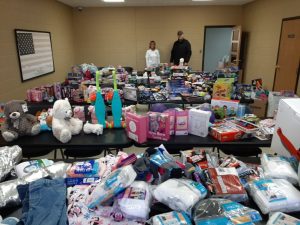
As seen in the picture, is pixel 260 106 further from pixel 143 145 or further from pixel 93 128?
pixel 93 128

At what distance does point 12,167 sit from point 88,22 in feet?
22.1

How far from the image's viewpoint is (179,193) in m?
0.98

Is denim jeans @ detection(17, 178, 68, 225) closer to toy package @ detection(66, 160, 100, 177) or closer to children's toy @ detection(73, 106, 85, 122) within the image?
toy package @ detection(66, 160, 100, 177)

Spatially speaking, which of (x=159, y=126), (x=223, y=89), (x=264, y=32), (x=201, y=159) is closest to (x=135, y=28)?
(x=264, y=32)

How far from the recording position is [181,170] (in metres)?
1.13

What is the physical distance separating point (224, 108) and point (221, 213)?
1434mm

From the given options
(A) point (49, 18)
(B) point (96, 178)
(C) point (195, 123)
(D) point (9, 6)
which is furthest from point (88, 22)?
(B) point (96, 178)

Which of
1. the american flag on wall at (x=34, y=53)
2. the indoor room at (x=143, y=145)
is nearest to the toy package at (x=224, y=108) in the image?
the indoor room at (x=143, y=145)

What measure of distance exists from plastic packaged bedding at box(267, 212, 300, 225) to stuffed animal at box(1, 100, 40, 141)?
1815 millimetres

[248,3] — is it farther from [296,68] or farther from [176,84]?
[176,84]

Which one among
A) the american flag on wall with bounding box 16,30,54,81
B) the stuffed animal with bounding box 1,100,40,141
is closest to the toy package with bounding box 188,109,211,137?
the stuffed animal with bounding box 1,100,40,141

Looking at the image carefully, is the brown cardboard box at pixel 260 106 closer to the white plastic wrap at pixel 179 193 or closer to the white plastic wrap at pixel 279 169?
the white plastic wrap at pixel 279 169

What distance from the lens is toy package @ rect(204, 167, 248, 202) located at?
1033 mm

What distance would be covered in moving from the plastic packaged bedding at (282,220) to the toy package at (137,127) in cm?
107
